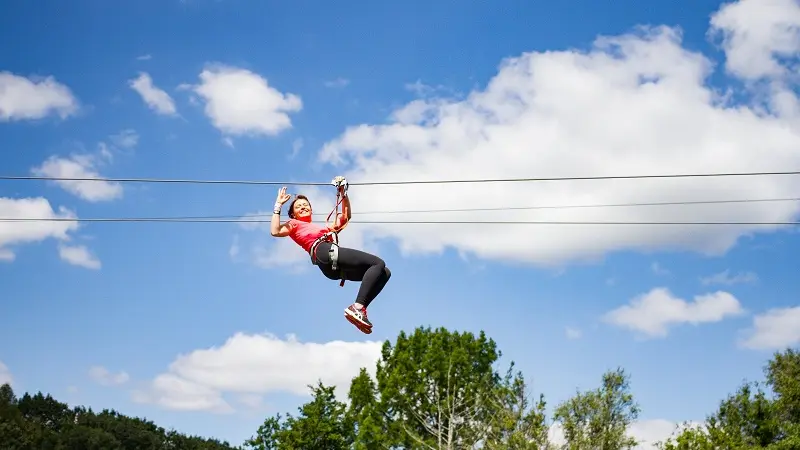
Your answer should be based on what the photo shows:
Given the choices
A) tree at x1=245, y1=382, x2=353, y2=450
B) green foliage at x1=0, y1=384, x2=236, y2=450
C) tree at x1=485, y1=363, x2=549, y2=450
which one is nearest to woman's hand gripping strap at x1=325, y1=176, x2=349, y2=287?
tree at x1=485, y1=363, x2=549, y2=450

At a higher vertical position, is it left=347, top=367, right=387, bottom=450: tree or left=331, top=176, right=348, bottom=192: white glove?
left=347, top=367, right=387, bottom=450: tree

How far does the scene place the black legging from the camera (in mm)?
8250

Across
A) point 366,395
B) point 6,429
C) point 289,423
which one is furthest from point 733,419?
point 6,429

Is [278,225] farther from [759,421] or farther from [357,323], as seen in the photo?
[759,421]

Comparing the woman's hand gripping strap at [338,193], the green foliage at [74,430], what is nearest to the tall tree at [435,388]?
the woman's hand gripping strap at [338,193]

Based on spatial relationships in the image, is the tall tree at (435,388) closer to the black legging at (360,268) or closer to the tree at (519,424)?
the tree at (519,424)

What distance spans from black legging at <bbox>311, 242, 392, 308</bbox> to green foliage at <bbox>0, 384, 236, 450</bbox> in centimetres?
6436

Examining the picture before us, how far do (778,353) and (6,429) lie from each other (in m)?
66.0

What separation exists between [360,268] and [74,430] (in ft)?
261

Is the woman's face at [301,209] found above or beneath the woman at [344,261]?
above

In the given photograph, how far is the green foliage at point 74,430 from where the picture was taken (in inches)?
2943

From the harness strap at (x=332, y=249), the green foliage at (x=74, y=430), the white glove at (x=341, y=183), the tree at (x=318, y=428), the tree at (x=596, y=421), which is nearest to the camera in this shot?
the harness strap at (x=332, y=249)

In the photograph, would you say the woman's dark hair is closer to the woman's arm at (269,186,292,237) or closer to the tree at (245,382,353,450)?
the woman's arm at (269,186,292,237)

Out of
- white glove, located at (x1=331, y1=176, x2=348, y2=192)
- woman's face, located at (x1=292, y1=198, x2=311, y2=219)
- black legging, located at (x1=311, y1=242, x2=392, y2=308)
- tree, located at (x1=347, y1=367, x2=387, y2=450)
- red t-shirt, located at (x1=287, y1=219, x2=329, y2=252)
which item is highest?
tree, located at (x1=347, y1=367, x2=387, y2=450)
